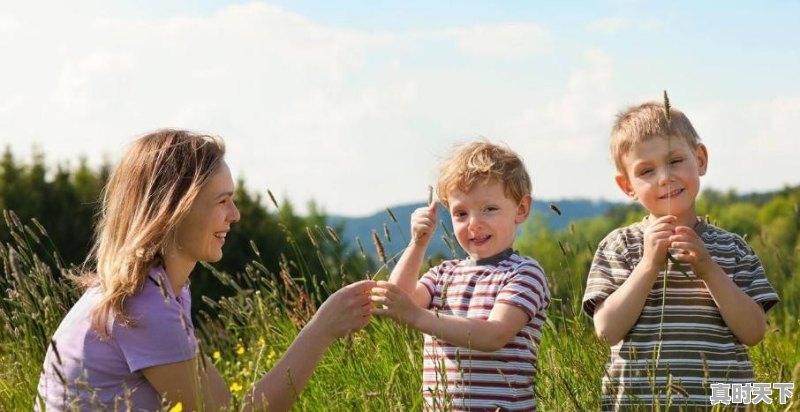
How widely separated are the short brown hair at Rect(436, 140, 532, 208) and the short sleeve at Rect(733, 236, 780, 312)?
81cm

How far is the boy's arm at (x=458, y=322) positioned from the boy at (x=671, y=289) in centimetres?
32

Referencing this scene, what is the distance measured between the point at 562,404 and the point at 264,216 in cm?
1000

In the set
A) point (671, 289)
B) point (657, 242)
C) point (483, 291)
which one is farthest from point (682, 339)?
point (483, 291)

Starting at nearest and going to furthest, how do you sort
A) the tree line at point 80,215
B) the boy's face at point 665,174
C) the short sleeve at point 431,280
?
the boy's face at point 665,174 < the short sleeve at point 431,280 < the tree line at point 80,215

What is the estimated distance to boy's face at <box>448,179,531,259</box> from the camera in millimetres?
3725

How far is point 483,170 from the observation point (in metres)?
3.72

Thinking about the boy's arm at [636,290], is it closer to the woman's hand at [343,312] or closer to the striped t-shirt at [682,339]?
the striped t-shirt at [682,339]

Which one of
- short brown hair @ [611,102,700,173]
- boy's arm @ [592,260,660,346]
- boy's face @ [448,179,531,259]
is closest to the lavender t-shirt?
boy's face @ [448,179,531,259]

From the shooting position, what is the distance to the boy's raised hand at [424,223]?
3.86 m

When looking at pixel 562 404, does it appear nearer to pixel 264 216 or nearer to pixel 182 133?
pixel 182 133

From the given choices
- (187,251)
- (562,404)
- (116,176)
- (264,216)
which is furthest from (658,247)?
(264,216)

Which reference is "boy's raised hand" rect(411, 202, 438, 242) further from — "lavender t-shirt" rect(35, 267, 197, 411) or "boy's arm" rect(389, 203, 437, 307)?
"lavender t-shirt" rect(35, 267, 197, 411)

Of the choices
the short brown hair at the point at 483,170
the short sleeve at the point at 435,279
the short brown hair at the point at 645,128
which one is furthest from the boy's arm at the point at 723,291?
the short sleeve at the point at 435,279

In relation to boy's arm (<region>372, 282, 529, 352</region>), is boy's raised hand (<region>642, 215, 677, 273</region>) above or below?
above
